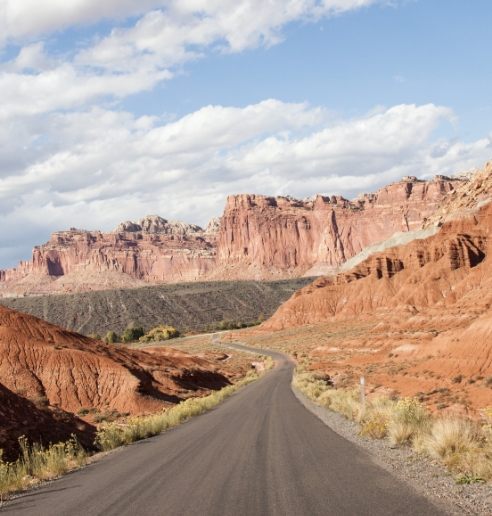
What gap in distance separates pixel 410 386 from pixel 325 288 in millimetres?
82226

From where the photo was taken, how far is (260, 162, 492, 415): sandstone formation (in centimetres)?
3178

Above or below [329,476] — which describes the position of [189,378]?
below

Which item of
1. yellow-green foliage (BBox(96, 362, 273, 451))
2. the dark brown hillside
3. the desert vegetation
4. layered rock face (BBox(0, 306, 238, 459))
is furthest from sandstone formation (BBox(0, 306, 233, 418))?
the dark brown hillside

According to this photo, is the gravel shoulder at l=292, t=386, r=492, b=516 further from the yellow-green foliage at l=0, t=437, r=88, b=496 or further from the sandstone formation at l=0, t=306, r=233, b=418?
the sandstone formation at l=0, t=306, r=233, b=418

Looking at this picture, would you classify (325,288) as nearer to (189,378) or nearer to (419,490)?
(189,378)

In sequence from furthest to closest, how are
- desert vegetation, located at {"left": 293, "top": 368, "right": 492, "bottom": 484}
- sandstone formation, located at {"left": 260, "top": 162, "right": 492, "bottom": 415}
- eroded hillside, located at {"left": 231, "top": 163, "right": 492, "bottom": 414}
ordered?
sandstone formation, located at {"left": 260, "top": 162, "right": 492, "bottom": 415}
eroded hillside, located at {"left": 231, "top": 163, "right": 492, "bottom": 414}
desert vegetation, located at {"left": 293, "top": 368, "right": 492, "bottom": 484}

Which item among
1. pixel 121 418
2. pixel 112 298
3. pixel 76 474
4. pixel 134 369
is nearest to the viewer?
pixel 76 474

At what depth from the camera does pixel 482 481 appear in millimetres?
8953

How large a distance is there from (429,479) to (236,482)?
3.49m

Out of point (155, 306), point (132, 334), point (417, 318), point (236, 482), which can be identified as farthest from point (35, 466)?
point (155, 306)

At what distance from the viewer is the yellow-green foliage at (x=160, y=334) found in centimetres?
11444

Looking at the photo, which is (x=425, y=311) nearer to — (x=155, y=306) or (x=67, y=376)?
(x=67, y=376)

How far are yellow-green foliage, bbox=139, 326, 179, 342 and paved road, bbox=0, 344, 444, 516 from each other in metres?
99.0

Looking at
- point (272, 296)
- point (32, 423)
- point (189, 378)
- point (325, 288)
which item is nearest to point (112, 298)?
point (272, 296)
